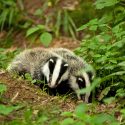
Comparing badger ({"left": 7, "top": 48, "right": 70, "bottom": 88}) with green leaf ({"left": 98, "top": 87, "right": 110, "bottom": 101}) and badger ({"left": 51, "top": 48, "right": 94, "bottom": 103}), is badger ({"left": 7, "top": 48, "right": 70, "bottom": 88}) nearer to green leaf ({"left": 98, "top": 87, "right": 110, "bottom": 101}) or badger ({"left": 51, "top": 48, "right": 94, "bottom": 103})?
badger ({"left": 51, "top": 48, "right": 94, "bottom": 103})

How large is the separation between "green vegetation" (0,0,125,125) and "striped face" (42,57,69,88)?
0.93 feet

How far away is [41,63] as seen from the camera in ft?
23.1

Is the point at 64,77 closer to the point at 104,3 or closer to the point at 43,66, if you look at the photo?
the point at 43,66

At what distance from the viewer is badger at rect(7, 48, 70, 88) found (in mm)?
6446

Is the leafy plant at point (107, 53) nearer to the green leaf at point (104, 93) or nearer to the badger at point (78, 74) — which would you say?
the green leaf at point (104, 93)

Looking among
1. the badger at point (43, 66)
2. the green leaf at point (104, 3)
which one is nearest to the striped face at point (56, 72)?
the badger at point (43, 66)

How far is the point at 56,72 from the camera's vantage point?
6441mm

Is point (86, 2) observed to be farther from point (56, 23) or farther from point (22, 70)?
point (22, 70)

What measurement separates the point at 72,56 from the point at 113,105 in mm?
1295

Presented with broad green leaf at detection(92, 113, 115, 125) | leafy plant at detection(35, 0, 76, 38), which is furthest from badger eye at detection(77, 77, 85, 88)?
leafy plant at detection(35, 0, 76, 38)

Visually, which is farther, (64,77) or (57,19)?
(57,19)

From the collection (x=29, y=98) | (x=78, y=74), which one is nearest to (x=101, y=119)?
(x=29, y=98)

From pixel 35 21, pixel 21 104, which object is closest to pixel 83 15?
pixel 35 21

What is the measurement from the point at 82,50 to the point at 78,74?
0.74m
